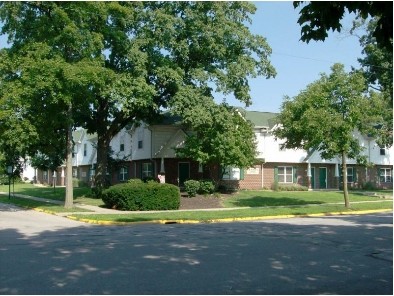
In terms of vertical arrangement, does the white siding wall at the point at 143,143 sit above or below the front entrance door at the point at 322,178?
above

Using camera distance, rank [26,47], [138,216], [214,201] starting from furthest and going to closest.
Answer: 1. [214,201]
2. [26,47]
3. [138,216]

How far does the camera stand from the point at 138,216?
2103cm

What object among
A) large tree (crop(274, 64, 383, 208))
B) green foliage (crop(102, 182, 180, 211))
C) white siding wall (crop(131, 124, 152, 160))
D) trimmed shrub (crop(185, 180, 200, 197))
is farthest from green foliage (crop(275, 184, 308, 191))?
green foliage (crop(102, 182, 180, 211))

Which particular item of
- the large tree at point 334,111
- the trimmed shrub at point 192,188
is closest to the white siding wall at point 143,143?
the trimmed shrub at point 192,188

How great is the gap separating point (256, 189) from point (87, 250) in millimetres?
31823

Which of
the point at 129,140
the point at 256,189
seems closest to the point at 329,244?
the point at 256,189

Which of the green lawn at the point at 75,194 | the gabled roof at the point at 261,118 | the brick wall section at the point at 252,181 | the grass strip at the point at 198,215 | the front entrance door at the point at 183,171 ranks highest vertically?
the gabled roof at the point at 261,118

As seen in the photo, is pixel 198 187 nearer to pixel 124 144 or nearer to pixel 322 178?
pixel 124 144

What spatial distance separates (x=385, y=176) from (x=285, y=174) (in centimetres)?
1312

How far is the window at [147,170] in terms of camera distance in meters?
41.9

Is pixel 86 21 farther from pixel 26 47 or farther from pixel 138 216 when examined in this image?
pixel 138 216

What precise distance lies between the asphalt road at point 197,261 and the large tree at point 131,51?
10.2 m

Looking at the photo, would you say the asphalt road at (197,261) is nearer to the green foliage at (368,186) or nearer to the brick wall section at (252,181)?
the brick wall section at (252,181)

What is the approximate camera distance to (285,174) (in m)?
44.2
